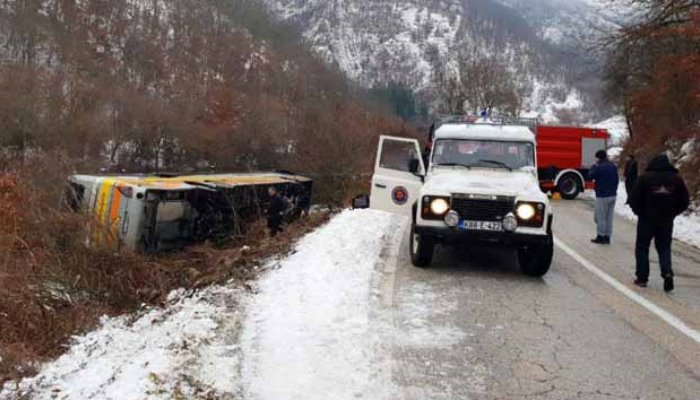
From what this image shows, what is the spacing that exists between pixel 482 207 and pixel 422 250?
1020 mm

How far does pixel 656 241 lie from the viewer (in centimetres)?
822

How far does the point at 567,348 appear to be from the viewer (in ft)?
18.8

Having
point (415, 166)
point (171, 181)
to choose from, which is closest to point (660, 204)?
point (415, 166)

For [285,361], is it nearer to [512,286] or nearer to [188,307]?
[188,307]

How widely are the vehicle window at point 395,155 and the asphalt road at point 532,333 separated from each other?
1.55 metres

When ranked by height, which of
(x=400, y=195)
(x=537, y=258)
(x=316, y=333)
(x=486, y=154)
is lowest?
(x=316, y=333)

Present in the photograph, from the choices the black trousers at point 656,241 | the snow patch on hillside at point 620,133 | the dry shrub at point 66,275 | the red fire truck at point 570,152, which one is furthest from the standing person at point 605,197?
the snow patch on hillside at point 620,133

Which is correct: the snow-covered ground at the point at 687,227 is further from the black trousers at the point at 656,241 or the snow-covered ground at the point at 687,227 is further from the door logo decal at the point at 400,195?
the door logo decal at the point at 400,195

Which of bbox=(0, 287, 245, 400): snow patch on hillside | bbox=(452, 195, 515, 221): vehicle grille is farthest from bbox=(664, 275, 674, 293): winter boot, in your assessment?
bbox=(0, 287, 245, 400): snow patch on hillside

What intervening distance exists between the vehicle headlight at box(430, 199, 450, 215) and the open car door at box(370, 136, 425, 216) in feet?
4.22

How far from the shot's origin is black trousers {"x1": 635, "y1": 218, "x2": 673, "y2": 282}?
8070mm

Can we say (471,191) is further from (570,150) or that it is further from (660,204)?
(570,150)

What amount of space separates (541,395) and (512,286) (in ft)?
11.3

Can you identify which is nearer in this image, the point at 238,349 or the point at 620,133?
the point at 238,349
